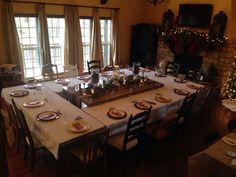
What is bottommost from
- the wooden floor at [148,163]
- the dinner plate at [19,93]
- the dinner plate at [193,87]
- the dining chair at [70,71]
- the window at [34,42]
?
the wooden floor at [148,163]

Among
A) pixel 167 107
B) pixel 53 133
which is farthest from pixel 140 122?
pixel 53 133

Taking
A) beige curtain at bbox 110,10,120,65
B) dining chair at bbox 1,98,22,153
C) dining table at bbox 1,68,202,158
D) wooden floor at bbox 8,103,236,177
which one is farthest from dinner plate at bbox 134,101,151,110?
beige curtain at bbox 110,10,120,65

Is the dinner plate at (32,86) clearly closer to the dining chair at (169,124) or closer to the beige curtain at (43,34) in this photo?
the dining chair at (169,124)

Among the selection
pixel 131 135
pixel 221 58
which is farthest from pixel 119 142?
pixel 221 58

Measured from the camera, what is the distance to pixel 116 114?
9.91 ft

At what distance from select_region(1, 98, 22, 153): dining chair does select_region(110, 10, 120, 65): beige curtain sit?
4.92 metres

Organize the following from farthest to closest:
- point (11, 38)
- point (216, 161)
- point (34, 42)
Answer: point (34, 42), point (11, 38), point (216, 161)

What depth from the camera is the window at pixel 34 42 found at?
18.9 ft

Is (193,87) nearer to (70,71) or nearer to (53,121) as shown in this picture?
(70,71)

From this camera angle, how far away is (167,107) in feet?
11.5

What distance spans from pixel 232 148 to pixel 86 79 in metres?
2.86

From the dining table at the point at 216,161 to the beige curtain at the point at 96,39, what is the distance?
5292mm

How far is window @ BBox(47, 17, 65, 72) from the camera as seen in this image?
6.30 metres

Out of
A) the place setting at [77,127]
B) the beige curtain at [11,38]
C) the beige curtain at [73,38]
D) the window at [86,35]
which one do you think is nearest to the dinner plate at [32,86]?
the place setting at [77,127]
